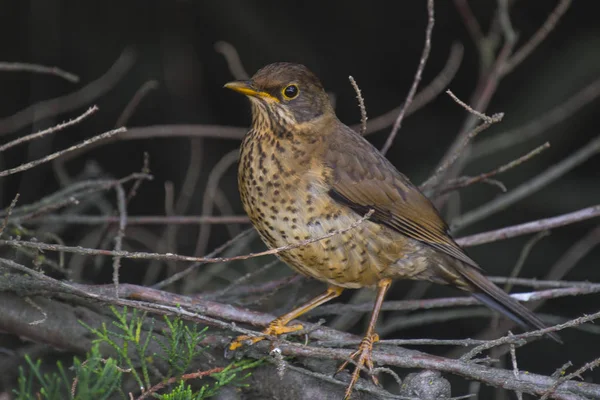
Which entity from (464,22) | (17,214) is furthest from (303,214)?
(464,22)

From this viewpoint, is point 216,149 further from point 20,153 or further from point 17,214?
point 17,214

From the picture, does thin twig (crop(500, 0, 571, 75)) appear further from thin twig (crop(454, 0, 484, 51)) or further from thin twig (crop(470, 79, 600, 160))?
thin twig (crop(470, 79, 600, 160))

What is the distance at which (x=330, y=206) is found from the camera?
11.2 feet

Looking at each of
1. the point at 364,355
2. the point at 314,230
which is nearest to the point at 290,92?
the point at 314,230

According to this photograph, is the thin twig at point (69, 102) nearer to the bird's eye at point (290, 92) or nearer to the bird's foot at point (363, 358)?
the bird's eye at point (290, 92)

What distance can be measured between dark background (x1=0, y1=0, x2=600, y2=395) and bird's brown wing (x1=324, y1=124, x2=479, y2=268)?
1.24m

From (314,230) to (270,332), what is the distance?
1.47ft

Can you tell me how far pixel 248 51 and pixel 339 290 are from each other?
1625 mm

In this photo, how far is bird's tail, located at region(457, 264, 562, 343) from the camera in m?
3.75

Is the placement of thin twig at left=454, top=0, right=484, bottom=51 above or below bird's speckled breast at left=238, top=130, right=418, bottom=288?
above

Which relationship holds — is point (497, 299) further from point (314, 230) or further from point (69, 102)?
point (69, 102)

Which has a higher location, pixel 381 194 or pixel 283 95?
pixel 283 95

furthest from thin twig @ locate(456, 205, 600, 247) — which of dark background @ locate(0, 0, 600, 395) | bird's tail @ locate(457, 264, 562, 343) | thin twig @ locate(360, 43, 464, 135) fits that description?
dark background @ locate(0, 0, 600, 395)

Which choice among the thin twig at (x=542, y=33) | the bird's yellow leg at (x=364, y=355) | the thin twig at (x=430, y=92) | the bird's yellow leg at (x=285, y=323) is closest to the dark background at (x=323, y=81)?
the thin twig at (x=430, y=92)
